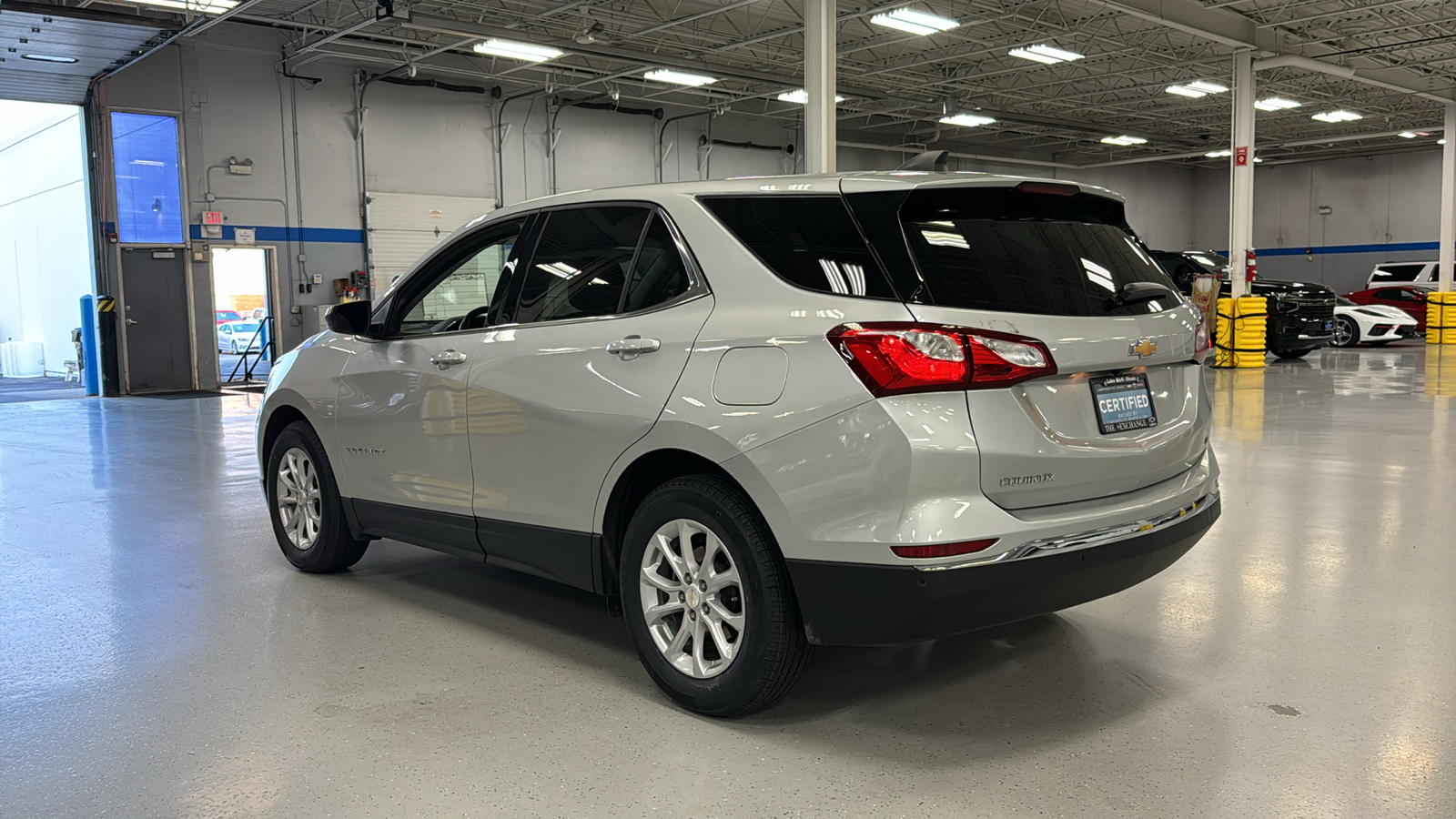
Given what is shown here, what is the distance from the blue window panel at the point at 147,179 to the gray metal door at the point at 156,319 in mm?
325

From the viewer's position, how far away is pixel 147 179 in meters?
16.6

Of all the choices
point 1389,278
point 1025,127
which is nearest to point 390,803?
point 1025,127

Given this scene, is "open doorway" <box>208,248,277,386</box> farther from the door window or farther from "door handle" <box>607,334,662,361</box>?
"door handle" <box>607,334,662,361</box>

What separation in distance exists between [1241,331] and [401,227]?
13.8 m

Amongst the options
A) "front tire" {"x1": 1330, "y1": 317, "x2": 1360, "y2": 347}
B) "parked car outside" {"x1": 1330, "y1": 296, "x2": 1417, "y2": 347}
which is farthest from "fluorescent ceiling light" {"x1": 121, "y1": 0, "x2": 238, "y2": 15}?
"front tire" {"x1": 1330, "y1": 317, "x2": 1360, "y2": 347}

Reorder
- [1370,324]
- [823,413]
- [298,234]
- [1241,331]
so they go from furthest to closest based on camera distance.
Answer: [1370,324] → [298,234] → [1241,331] → [823,413]

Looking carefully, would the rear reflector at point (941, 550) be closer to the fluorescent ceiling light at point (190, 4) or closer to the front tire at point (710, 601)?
the front tire at point (710, 601)

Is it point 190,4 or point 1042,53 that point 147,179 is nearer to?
point 190,4

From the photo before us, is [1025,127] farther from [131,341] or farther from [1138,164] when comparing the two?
[131,341]

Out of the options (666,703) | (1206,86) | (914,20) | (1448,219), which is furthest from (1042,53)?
(666,703)

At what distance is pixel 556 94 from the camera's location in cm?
2114

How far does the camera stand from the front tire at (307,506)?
15.3 feet

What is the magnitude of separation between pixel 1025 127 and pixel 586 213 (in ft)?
80.7

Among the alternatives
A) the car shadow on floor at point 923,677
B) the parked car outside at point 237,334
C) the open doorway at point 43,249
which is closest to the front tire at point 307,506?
the car shadow on floor at point 923,677
